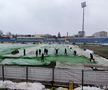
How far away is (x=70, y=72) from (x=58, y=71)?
0.75 m

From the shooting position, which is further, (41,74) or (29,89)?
(41,74)

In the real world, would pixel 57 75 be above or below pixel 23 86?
above

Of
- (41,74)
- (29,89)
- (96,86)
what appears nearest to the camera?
(29,89)

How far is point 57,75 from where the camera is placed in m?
15.9

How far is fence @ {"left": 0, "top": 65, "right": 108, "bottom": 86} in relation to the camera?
1531cm

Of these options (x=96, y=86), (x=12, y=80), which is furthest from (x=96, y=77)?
(x=12, y=80)

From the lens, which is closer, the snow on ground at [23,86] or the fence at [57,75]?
the snow on ground at [23,86]

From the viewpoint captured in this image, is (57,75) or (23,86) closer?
(23,86)

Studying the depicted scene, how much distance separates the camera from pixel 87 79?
15.4 metres

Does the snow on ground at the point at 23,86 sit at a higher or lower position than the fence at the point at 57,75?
lower

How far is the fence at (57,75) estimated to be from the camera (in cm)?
1531

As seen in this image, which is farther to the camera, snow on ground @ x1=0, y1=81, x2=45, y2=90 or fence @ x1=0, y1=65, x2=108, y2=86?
fence @ x1=0, y1=65, x2=108, y2=86

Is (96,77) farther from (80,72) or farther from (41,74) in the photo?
(41,74)

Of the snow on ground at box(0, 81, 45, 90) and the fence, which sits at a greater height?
the fence
